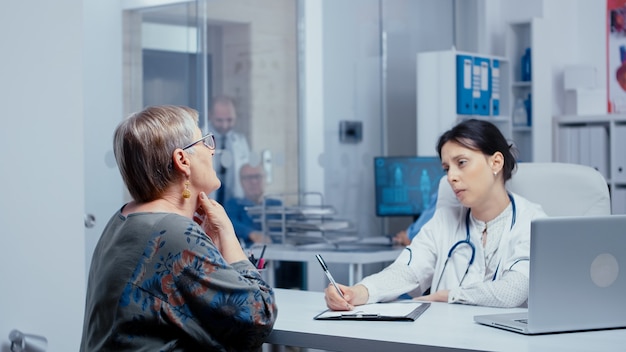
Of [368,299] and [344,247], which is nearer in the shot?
[368,299]

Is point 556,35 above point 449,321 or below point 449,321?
above

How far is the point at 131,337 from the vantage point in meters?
1.94

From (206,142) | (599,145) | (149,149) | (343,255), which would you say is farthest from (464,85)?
(149,149)

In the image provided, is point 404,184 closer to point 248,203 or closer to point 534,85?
point 248,203

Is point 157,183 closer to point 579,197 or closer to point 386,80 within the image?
point 579,197

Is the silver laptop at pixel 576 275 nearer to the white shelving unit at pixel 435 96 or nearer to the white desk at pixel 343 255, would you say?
the white desk at pixel 343 255

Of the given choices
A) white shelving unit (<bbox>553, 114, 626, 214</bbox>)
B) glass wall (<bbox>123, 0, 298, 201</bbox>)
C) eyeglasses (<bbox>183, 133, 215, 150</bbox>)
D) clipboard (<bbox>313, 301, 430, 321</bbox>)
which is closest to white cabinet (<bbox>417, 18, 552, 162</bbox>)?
white shelving unit (<bbox>553, 114, 626, 214</bbox>)

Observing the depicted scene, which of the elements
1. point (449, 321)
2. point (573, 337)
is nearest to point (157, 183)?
point (449, 321)

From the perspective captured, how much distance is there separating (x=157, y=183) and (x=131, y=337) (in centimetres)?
35

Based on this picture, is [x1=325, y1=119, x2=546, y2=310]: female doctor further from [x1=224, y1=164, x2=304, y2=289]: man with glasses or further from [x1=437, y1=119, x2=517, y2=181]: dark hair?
[x1=224, y1=164, x2=304, y2=289]: man with glasses

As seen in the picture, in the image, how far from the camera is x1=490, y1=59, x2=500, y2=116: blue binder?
6645 millimetres

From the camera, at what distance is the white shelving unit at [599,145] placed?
6555 millimetres

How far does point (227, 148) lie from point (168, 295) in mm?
3678

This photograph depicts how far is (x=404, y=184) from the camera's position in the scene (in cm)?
580
